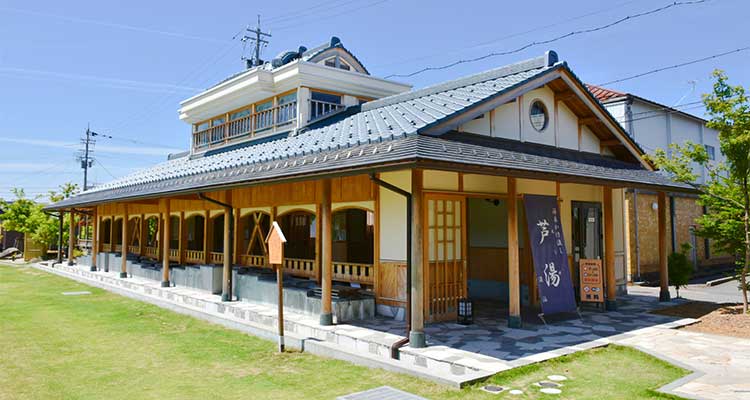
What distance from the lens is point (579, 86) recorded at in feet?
35.3

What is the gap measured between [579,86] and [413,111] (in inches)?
146

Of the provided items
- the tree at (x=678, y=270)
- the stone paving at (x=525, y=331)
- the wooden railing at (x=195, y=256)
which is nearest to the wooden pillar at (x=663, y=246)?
the tree at (x=678, y=270)

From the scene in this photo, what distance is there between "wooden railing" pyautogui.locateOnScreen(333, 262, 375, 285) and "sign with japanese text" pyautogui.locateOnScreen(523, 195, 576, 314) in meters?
3.24

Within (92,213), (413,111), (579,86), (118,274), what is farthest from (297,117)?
(92,213)

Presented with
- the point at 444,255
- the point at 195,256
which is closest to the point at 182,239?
the point at 195,256

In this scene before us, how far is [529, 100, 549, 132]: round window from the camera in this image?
10852 mm

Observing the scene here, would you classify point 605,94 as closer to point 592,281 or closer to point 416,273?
point 592,281

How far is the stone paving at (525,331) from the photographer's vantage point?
758 cm

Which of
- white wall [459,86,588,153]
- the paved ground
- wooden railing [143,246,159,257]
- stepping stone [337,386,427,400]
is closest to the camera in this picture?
stepping stone [337,386,427,400]

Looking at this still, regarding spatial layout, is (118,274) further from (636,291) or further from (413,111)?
(636,291)

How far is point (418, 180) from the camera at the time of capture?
7.43m

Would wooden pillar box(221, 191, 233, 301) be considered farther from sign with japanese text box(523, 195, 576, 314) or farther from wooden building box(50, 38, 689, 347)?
sign with japanese text box(523, 195, 576, 314)

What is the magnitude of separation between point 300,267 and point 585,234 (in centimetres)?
711

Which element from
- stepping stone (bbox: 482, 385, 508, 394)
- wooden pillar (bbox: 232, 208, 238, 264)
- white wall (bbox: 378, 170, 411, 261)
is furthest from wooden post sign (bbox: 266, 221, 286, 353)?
wooden pillar (bbox: 232, 208, 238, 264)
